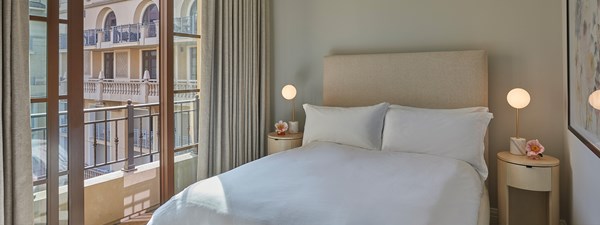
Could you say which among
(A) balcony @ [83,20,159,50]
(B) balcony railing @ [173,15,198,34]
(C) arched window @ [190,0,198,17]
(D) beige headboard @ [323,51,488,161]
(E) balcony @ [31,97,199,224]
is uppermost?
(A) balcony @ [83,20,159,50]

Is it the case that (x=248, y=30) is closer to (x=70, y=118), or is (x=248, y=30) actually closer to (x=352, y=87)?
(x=352, y=87)

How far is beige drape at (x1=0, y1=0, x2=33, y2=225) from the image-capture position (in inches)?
75.0

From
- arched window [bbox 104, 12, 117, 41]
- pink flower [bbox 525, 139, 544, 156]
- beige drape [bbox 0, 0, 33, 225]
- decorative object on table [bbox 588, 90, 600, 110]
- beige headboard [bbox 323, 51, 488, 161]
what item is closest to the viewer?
decorative object on table [bbox 588, 90, 600, 110]

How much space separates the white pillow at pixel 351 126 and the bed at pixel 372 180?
90 mm

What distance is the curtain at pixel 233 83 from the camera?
3.10 metres

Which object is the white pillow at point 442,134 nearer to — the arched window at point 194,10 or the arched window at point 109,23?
the arched window at point 194,10

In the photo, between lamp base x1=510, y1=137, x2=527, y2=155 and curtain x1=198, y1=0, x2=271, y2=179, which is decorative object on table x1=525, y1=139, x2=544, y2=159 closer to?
lamp base x1=510, y1=137, x2=527, y2=155

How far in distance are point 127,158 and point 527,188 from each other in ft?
11.6

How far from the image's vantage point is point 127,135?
3.67 metres

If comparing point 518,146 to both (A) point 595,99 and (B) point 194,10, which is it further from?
(B) point 194,10

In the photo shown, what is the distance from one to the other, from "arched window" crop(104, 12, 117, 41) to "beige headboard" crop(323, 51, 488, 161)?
367 cm

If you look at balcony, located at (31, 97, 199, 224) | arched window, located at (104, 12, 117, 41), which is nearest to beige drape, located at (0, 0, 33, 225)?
balcony, located at (31, 97, 199, 224)

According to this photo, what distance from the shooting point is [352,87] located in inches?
130

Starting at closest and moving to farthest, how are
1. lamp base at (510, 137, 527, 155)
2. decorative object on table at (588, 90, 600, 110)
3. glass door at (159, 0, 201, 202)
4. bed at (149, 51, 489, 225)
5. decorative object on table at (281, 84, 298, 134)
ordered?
decorative object on table at (588, 90, 600, 110)
bed at (149, 51, 489, 225)
lamp base at (510, 137, 527, 155)
glass door at (159, 0, 201, 202)
decorative object on table at (281, 84, 298, 134)
